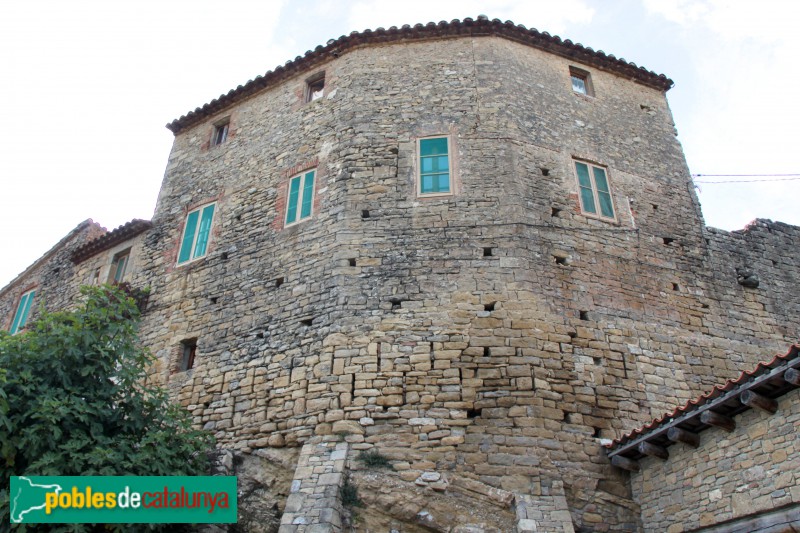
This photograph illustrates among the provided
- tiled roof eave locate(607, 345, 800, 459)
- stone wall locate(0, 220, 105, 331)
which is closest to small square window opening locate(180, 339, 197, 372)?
stone wall locate(0, 220, 105, 331)

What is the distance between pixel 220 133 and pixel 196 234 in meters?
3.09

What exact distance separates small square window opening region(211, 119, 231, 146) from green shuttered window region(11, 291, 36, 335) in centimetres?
727

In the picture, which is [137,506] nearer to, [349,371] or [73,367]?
[73,367]

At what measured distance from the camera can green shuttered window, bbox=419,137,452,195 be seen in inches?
480

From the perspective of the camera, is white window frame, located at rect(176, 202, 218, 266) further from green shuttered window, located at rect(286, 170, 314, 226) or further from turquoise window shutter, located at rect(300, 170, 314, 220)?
turquoise window shutter, located at rect(300, 170, 314, 220)

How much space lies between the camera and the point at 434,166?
12.5m

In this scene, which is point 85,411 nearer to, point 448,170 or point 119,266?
point 448,170

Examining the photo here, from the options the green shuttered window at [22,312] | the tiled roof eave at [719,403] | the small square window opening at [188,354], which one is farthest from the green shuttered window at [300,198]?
the green shuttered window at [22,312]

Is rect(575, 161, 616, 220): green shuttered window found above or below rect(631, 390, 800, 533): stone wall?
above

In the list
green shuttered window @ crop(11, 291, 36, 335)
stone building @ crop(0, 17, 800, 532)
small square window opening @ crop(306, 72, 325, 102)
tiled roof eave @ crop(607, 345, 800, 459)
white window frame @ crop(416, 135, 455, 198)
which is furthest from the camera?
green shuttered window @ crop(11, 291, 36, 335)

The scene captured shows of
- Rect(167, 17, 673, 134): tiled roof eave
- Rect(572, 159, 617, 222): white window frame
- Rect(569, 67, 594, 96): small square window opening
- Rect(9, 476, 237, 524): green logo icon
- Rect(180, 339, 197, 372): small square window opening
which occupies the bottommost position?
Rect(9, 476, 237, 524): green logo icon

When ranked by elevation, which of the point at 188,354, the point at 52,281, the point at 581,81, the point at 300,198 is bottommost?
the point at 188,354

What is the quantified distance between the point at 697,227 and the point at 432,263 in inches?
224

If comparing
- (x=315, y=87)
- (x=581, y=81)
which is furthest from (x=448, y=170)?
(x=581, y=81)
